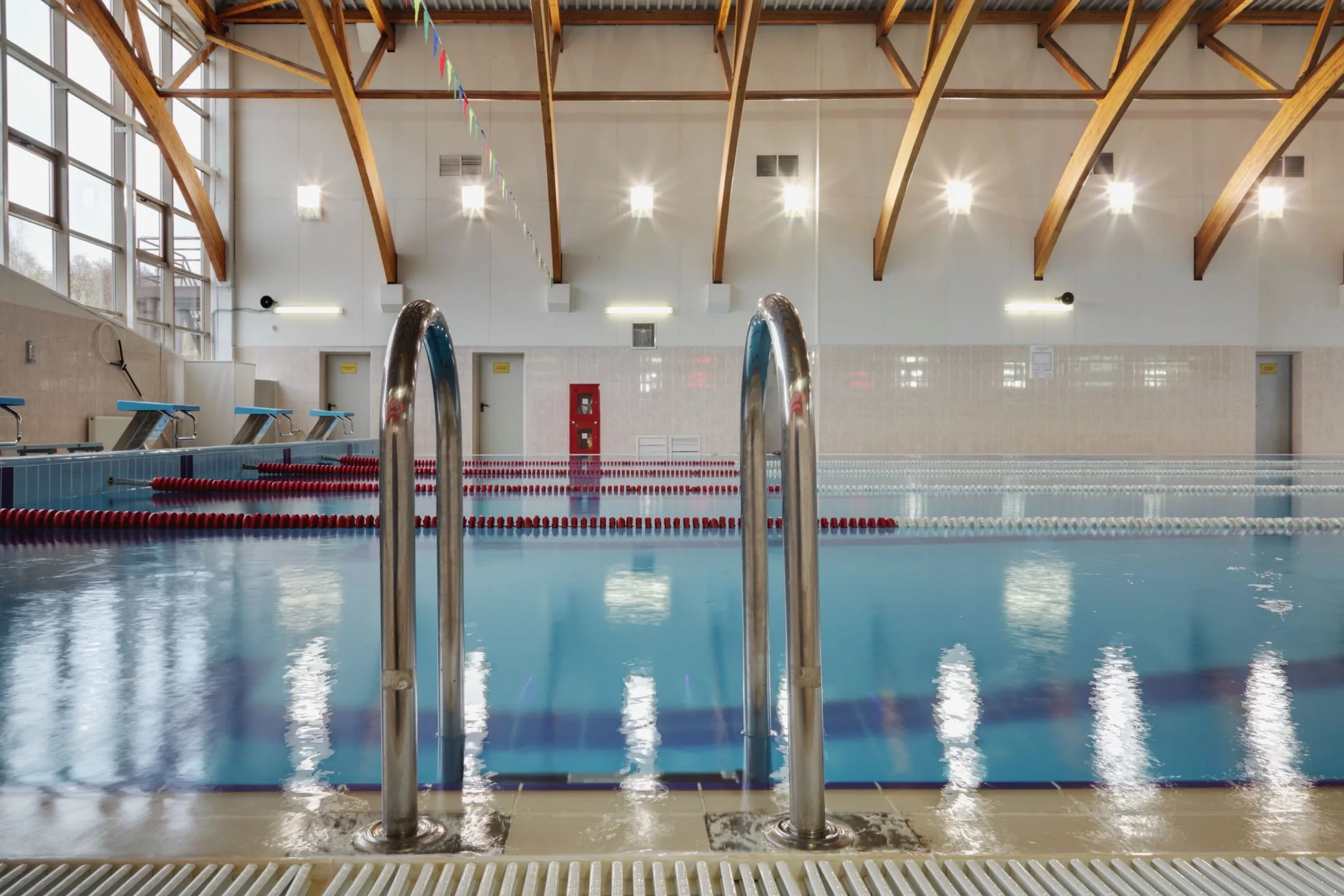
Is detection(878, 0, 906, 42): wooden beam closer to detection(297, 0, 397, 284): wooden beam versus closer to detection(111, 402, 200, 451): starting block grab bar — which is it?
detection(297, 0, 397, 284): wooden beam

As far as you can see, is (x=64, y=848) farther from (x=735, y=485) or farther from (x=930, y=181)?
(x=930, y=181)

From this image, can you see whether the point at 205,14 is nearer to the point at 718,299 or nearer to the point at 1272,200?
the point at 718,299

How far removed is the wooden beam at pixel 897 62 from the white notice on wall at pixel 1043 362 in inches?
216

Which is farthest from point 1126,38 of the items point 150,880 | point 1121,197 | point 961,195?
point 150,880

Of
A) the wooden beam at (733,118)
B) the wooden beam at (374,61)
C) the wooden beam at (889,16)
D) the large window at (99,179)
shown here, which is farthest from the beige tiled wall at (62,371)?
the wooden beam at (889,16)

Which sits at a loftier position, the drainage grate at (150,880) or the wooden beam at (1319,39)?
the wooden beam at (1319,39)

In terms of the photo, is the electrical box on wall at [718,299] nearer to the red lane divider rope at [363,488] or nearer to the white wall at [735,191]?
the white wall at [735,191]

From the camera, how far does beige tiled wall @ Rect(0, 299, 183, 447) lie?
Result: 10039 mm

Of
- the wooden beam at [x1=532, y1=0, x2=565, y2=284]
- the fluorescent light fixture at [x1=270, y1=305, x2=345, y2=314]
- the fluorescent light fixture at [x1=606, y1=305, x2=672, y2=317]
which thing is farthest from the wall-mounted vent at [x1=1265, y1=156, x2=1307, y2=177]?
the fluorescent light fixture at [x1=270, y1=305, x2=345, y2=314]

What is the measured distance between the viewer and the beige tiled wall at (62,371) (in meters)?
10.0

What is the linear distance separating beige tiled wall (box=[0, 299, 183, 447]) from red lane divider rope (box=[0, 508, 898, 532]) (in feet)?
15.1

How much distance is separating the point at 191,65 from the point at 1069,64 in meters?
15.0

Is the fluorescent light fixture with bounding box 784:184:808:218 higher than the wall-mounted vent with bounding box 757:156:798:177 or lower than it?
lower

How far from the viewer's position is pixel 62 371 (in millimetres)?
10969
